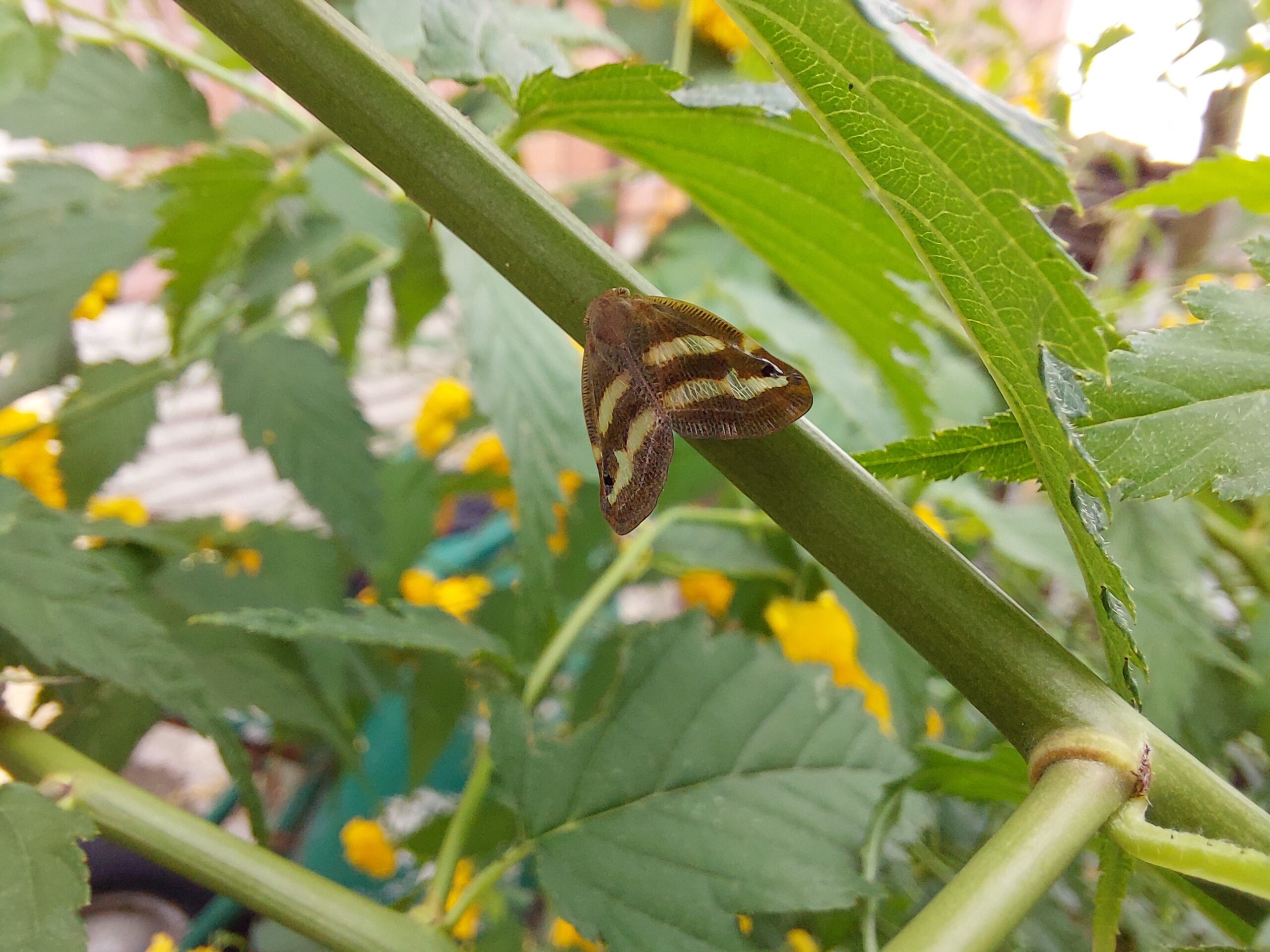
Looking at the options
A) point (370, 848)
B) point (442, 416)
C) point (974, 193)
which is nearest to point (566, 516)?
point (442, 416)

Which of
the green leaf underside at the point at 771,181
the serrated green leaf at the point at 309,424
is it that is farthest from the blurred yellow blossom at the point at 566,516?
the green leaf underside at the point at 771,181

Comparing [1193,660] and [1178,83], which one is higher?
[1178,83]

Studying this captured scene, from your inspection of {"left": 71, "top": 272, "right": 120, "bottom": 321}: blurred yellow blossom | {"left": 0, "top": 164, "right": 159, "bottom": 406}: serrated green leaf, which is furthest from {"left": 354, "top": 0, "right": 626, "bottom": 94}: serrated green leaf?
{"left": 71, "top": 272, "right": 120, "bottom": 321}: blurred yellow blossom

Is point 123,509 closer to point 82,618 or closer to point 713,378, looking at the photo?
point 82,618

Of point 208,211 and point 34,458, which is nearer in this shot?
point 208,211

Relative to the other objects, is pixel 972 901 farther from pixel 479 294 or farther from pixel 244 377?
pixel 244 377

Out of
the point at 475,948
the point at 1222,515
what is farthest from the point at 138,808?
the point at 1222,515
